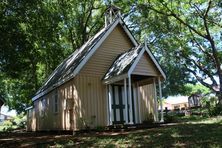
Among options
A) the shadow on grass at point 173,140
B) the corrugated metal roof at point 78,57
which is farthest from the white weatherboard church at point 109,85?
the shadow on grass at point 173,140

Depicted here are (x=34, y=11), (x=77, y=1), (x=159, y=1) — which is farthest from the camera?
(x=77, y=1)

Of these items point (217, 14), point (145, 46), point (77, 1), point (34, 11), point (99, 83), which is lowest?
point (99, 83)

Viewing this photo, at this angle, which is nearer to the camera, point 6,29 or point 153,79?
point 153,79

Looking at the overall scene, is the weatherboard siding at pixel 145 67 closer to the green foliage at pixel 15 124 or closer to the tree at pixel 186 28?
the tree at pixel 186 28

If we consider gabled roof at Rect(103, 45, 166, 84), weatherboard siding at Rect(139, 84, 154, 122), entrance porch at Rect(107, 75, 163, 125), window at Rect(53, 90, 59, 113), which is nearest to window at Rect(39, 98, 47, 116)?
window at Rect(53, 90, 59, 113)

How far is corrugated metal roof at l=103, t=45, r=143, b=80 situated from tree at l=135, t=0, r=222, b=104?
8229 mm

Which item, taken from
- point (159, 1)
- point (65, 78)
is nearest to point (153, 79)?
point (65, 78)

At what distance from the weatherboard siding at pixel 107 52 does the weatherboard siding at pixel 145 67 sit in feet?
8.39

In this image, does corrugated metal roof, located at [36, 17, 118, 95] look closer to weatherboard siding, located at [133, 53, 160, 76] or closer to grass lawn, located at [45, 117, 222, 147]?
weatherboard siding, located at [133, 53, 160, 76]

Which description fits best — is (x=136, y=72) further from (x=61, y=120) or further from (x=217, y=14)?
(x=217, y=14)

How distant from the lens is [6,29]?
68.4 feet

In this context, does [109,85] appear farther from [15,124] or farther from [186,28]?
[15,124]

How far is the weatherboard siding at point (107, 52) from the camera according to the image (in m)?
19.2

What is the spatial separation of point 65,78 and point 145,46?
539 centimetres
